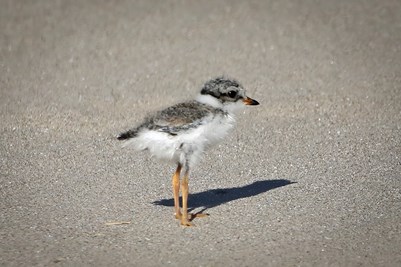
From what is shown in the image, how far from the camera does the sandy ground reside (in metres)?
5.48

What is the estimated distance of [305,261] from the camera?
510cm

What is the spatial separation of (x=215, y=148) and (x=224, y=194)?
3.67 ft

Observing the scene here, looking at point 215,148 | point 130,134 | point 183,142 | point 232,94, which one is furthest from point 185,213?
point 215,148

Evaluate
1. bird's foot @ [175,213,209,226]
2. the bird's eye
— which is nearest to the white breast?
the bird's eye

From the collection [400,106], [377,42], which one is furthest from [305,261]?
[377,42]

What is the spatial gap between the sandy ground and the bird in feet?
1.55

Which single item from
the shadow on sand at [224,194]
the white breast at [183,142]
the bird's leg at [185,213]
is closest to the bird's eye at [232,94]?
the white breast at [183,142]

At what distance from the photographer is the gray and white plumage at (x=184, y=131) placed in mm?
5715

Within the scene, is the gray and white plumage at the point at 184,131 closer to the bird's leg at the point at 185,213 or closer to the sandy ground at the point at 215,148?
the bird's leg at the point at 185,213

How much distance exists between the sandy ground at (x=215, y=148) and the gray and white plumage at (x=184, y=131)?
55 centimetres

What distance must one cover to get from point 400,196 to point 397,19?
248 inches

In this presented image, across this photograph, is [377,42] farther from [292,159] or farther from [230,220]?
[230,220]

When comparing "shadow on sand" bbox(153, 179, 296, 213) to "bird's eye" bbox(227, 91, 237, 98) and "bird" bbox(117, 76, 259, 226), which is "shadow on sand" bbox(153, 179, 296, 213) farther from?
"bird's eye" bbox(227, 91, 237, 98)

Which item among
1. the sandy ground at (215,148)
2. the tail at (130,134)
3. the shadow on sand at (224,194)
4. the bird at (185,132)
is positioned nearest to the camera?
the sandy ground at (215,148)
